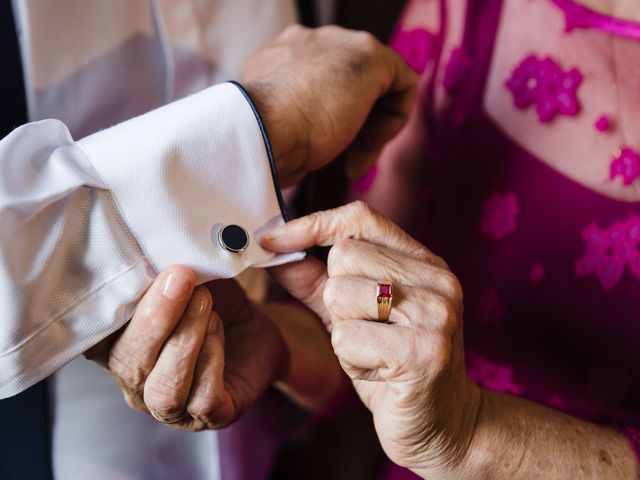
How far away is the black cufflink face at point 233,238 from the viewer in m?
0.59

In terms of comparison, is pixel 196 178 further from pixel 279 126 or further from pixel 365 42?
pixel 365 42

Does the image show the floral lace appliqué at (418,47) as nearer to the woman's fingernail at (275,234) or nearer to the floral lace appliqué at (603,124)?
the floral lace appliqué at (603,124)

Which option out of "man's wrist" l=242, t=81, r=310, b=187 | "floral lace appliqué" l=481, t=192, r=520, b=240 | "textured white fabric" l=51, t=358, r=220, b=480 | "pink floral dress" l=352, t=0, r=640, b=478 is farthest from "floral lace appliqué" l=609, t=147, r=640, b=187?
"textured white fabric" l=51, t=358, r=220, b=480

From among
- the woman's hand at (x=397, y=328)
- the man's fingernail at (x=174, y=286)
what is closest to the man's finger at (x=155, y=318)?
the man's fingernail at (x=174, y=286)

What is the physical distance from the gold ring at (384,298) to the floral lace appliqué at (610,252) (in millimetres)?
347

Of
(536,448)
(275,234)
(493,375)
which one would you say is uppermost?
(275,234)

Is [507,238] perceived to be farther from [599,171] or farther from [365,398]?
[365,398]

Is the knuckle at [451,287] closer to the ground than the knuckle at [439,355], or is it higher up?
higher up

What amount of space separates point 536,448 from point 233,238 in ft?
1.21

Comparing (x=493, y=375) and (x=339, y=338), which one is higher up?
(x=339, y=338)

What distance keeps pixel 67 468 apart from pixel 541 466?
538 millimetres

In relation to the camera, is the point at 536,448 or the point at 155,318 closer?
the point at 155,318

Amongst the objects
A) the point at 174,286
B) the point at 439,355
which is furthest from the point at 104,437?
the point at 439,355

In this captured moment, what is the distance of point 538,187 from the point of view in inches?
32.3
